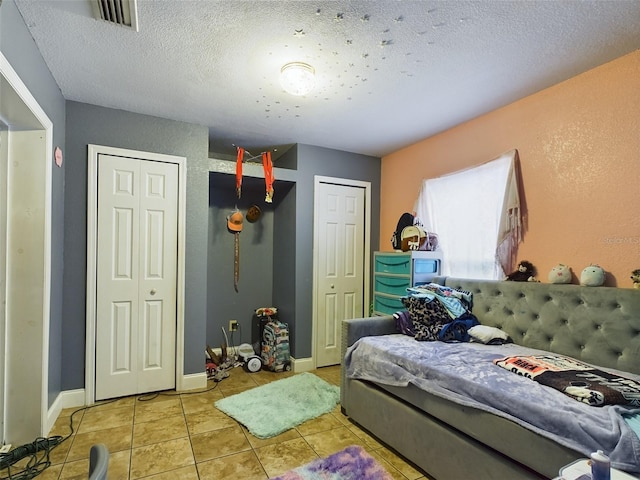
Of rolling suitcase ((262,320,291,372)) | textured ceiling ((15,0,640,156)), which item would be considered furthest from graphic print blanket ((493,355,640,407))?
rolling suitcase ((262,320,291,372))

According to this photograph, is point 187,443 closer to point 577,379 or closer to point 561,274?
point 577,379

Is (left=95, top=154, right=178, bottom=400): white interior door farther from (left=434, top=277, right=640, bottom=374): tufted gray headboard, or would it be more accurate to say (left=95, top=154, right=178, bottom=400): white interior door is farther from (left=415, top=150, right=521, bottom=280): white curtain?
(left=434, top=277, right=640, bottom=374): tufted gray headboard

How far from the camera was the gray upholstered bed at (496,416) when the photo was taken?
1398 mm

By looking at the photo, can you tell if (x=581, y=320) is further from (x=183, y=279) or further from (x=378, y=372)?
(x=183, y=279)

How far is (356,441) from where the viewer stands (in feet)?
6.97

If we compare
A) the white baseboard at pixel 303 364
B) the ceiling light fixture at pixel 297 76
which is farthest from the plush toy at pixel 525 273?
the white baseboard at pixel 303 364

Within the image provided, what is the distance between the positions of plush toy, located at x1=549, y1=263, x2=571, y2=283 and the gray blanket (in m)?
0.48

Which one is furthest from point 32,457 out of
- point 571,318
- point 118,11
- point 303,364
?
point 571,318

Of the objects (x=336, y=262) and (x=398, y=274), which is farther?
(x=336, y=262)

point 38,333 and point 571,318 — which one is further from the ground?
point 571,318

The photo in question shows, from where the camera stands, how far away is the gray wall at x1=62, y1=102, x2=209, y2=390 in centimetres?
256

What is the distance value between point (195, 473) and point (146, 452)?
41cm

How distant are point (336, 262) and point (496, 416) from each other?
2344mm

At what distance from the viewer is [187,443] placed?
2.08m
